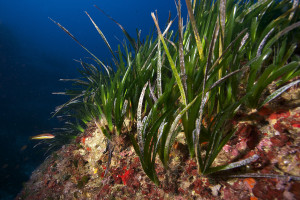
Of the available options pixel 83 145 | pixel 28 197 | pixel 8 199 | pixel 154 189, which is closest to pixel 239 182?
pixel 154 189

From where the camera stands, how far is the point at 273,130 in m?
1.14

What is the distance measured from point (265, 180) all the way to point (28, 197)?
2868 millimetres

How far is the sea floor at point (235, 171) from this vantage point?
95 cm

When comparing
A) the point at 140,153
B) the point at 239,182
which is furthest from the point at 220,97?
the point at 140,153

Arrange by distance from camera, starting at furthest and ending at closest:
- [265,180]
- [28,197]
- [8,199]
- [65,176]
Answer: [8,199]
[28,197]
[65,176]
[265,180]

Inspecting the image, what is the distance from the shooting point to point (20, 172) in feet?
30.7

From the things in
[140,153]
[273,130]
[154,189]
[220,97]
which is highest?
[220,97]

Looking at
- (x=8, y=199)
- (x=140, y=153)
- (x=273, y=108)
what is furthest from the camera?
(x=8, y=199)

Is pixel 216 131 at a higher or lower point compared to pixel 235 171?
higher

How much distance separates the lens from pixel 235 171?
3.52 feet

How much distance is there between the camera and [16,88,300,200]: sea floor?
949 mm

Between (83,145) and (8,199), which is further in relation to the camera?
(8,199)

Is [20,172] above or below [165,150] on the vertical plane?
below

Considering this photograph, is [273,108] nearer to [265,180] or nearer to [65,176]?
[265,180]
